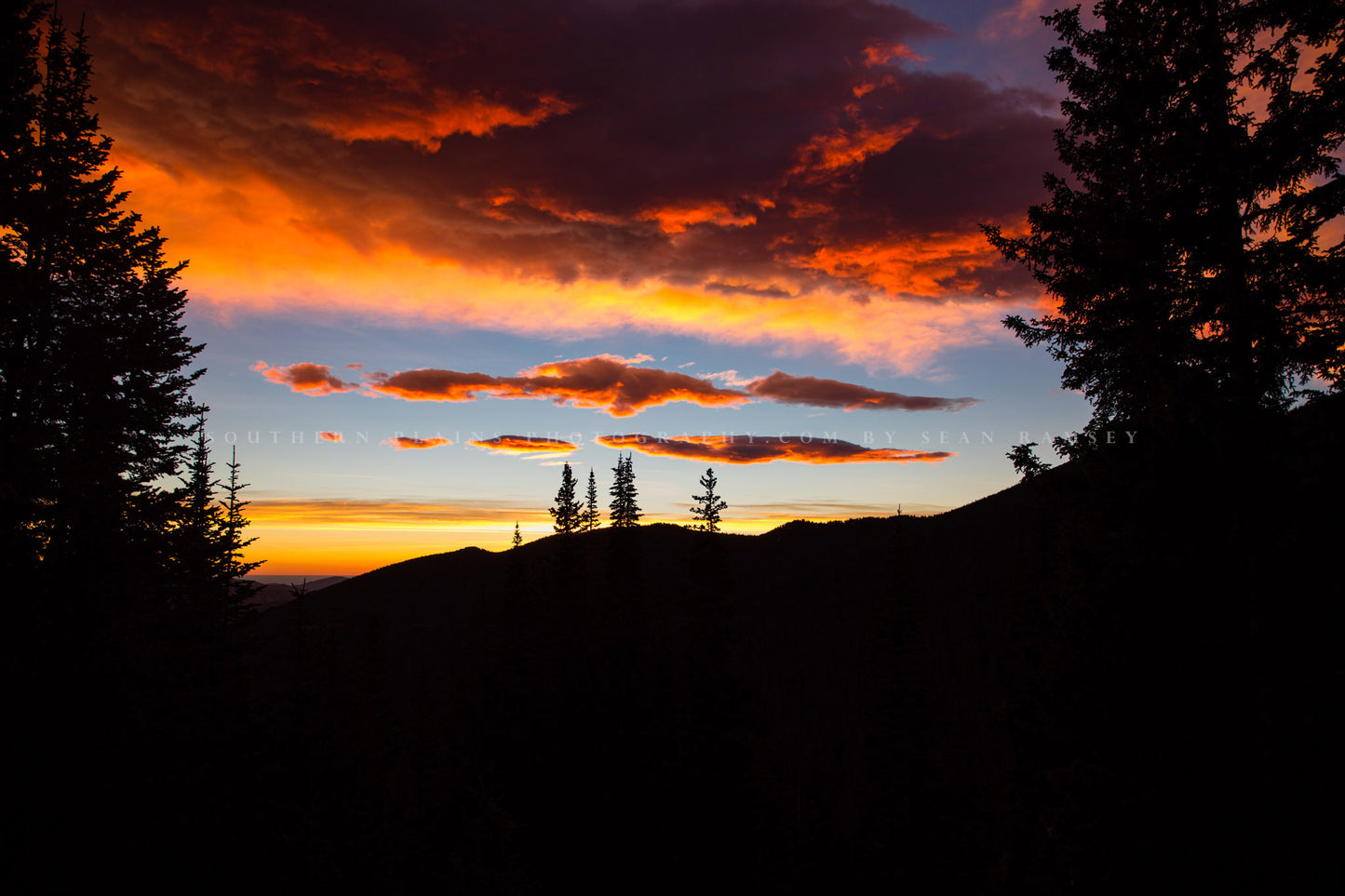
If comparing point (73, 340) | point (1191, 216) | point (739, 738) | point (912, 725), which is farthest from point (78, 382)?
point (912, 725)

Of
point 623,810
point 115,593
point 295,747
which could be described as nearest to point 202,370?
point 295,747

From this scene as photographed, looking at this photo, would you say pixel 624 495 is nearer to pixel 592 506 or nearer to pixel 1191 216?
pixel 592 506

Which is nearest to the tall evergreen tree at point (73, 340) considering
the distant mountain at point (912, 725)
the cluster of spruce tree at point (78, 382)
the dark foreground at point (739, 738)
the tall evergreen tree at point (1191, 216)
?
the cluster of spruce tree at point (78, 382)

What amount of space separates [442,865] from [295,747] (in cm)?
1024

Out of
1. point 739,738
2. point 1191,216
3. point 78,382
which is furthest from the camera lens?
point 739,738

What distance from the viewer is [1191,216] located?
33.1ft

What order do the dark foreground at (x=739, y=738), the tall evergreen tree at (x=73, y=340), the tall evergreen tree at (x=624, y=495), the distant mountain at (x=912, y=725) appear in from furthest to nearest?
the tall evergreen tree at (x=624, y=495) → the tall evergreen tree at (x=73, y=340) → the distant mountain at (x=912, y=725) → the dark foreground at (x=739, y=738)

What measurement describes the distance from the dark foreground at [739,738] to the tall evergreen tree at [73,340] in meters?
3.35

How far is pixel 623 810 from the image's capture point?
28.7 m

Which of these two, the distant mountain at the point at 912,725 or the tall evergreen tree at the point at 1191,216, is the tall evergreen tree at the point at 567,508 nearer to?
the distant mountain at the point at 912,725

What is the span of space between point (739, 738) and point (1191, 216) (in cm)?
2816

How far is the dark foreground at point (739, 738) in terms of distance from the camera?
7125 millimetres

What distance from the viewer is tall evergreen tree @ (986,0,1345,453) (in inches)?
355

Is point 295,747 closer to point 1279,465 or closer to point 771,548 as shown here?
point 1279,465
